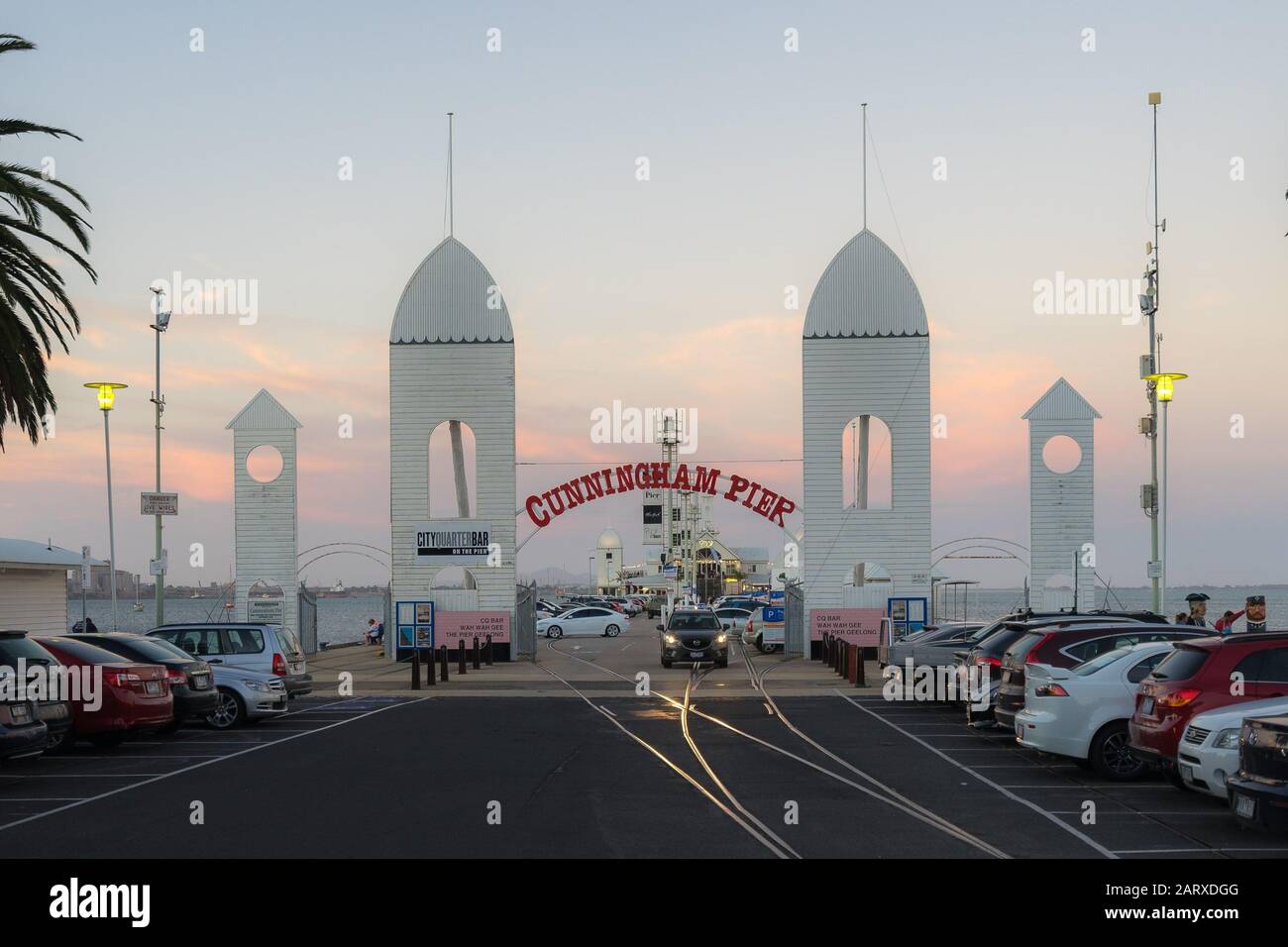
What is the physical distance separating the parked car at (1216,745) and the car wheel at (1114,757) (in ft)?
9.25

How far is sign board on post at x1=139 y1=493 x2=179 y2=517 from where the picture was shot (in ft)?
115

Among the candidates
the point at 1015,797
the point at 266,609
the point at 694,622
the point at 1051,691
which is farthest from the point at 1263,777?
the point at 266,609

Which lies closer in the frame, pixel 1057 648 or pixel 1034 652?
pixel 1034 652

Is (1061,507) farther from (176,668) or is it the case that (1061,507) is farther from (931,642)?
(176,668)

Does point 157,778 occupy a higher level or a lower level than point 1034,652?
lower

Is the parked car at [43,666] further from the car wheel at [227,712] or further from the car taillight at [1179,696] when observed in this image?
the car taillight at [1179,696]

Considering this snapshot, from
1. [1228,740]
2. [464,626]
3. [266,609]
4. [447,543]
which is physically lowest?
[464,626]

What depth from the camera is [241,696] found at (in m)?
21.8

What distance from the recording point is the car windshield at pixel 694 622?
3909 cm

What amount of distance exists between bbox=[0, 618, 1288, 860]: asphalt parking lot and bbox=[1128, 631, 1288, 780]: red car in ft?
2.36

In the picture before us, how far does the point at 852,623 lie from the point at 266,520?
18.3 meters

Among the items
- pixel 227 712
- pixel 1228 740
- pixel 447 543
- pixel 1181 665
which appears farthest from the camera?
pixel 447 543

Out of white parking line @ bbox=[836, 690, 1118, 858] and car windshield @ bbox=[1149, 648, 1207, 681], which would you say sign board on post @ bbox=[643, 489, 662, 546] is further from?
car windshield @ bbox=[1149, 648, 1207, 681]

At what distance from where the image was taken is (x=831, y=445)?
40469 mm
